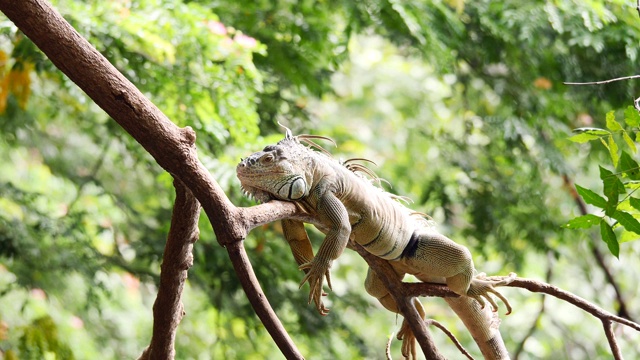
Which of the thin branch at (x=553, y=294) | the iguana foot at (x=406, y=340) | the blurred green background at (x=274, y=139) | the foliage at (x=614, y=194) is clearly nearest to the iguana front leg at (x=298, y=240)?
the thin branch at (x=553, y=294)

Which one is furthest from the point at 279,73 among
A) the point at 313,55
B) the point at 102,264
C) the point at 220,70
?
the point at 102,264

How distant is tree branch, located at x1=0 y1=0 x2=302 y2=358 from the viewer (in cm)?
138

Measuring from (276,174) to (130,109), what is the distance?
1.06ft

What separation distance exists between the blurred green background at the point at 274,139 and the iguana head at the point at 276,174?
3.37 ft

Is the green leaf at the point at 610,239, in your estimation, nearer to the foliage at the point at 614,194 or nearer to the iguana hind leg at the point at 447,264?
the foliage at the point at 614,194

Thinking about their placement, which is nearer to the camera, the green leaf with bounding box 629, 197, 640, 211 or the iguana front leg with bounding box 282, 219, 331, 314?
the green leaf with bounding box 629, 197, 640, 211

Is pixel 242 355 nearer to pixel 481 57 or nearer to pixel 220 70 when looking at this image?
pixel 220 70

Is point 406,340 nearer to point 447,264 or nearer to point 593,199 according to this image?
point 447,264

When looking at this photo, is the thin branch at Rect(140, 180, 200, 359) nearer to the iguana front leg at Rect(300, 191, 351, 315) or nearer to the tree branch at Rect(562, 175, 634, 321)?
the iguana front leg at Rect(300, 191, 351, 315)

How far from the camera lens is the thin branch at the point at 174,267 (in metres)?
1.49

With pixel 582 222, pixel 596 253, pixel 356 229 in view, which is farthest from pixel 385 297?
pixel 596 253

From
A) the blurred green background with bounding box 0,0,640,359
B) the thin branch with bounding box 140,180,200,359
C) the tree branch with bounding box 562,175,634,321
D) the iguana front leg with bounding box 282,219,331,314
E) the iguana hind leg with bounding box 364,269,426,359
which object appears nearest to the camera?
the thin branch with bounding box 140,180,200,359

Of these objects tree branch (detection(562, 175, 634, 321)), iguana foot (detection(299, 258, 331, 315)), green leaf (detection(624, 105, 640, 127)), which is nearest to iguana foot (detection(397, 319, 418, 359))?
iguana foot (detection(299, 258, 331, 315))

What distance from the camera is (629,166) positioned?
163cm
